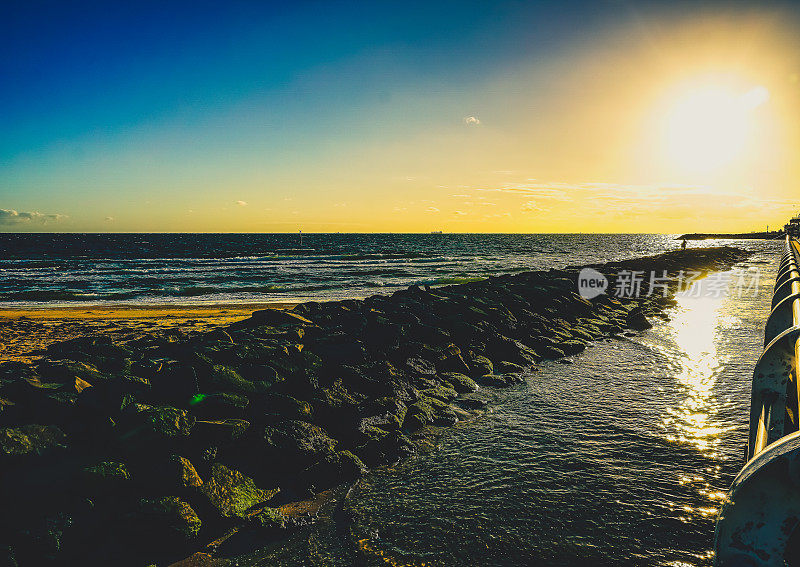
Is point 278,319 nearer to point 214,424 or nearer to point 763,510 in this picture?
point 214,424

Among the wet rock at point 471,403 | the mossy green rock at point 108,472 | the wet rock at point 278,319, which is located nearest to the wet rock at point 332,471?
the mossy green rock at point 108,472

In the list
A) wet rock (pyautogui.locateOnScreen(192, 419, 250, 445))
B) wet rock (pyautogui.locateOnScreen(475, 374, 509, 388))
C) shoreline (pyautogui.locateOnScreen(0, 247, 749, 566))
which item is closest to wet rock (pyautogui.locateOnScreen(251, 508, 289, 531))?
shoreline (pyautogui.locateOnScreen(0, 247, 749, 566))

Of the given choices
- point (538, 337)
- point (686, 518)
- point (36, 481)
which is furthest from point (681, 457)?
point (36, 481)

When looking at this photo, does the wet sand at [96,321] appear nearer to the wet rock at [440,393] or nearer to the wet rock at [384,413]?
the wet rock at [384,413]

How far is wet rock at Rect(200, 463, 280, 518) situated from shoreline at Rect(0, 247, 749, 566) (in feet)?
0.04

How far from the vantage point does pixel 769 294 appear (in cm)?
1822

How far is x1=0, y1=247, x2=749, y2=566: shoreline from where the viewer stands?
3807 millimetres

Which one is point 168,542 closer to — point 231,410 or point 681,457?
point 231,410

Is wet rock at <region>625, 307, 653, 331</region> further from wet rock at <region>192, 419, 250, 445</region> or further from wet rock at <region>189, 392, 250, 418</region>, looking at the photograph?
wet rock at <region>192, 419, 250, 445</region>

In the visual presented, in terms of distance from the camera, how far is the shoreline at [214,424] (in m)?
3.81

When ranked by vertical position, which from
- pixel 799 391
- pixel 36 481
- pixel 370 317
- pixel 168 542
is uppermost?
pixel 799 391

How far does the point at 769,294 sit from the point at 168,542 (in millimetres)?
21834

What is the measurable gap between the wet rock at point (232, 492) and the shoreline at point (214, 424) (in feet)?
0.04

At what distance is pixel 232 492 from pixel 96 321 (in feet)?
48.9
